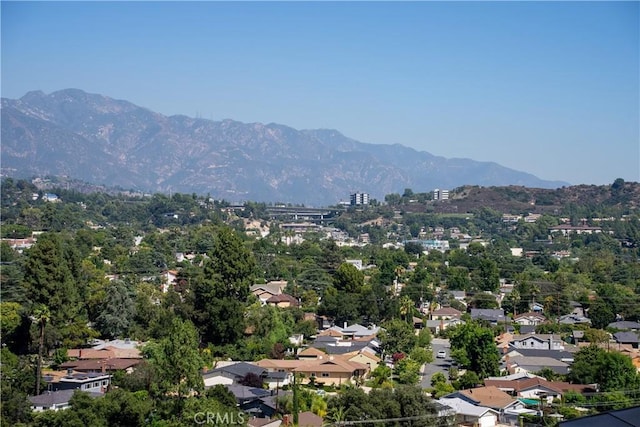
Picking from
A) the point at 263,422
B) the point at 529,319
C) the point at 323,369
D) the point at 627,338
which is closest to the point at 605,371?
the point at 323,369

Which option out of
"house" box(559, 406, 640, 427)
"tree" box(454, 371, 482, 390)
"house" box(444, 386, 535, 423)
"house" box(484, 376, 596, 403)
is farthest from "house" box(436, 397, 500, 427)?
"house" box(559, 406, 640, 427)

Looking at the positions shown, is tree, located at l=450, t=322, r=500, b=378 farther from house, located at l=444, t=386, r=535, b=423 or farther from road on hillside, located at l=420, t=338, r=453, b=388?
house, located at l=444, t=386, r=535, b=423

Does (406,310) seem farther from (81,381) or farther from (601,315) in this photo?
(81,381)

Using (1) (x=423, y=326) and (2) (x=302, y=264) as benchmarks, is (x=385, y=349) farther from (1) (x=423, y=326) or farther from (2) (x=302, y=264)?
(2) (x=302, y=264)

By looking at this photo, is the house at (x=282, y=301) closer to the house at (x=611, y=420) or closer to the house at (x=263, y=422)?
the house at (x=263, y=422)

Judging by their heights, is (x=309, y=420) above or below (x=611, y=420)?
below

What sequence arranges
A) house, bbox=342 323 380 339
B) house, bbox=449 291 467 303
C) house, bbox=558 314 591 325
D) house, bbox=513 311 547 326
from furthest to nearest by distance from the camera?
house, bbox=449 291 467 303
house, bbox=513 311 547 326
house, bbox=558 314 591 325
house, bbox=342 323 380 339

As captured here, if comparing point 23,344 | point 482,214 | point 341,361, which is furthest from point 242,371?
point 482,214

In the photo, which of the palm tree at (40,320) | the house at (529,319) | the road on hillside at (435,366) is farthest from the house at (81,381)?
the house at (529,319)
